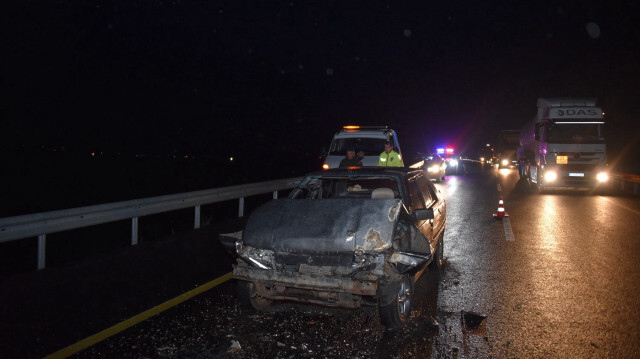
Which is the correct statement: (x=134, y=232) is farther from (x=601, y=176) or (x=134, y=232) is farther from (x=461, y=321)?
(x=601, y=176)

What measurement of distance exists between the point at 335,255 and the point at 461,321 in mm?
1387

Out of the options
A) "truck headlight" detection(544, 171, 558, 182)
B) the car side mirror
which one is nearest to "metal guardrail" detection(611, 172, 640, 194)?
"truck headlight" detection(544, 171, 558, 182)

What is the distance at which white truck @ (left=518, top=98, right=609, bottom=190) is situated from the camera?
2011 centimetres

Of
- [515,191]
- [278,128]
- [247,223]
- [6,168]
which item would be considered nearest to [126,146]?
[278,128]

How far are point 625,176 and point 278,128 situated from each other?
46138 millimetres

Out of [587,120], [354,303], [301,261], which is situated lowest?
[354,303]

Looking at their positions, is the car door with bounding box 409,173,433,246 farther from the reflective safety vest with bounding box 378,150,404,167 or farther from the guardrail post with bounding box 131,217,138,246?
the reflective safety vest with bounding box 378,150,404,167

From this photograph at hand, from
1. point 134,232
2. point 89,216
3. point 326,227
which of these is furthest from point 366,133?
point 326,227

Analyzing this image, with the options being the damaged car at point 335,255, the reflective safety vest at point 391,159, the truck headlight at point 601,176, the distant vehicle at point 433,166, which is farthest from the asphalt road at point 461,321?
the distant vehicle at point 433,166

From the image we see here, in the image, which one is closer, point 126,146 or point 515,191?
point 515,191

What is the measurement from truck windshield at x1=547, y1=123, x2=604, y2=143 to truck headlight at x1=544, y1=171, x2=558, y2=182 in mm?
1281

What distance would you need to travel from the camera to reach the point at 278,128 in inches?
2530

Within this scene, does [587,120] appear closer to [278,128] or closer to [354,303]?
[354,303]

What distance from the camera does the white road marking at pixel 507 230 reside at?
9938 mm
